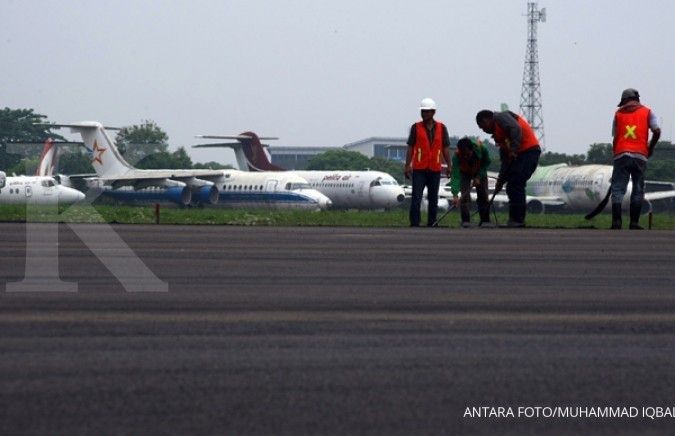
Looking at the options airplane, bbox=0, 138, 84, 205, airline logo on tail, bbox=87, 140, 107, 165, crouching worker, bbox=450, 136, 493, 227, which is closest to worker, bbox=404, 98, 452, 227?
crouching worker, bbox=450, 136, 493, 227

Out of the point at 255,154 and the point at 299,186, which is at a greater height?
the point at 255,154

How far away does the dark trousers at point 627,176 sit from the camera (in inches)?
615

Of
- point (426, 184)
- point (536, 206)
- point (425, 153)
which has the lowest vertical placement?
point (536, 206)

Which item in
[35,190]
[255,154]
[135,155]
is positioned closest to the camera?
[35,190]

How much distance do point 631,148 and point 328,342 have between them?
33.7ft

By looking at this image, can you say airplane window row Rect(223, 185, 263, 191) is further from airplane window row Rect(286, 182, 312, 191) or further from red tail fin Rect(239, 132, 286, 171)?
red tail fin Rect(239, 132, 286, 171)

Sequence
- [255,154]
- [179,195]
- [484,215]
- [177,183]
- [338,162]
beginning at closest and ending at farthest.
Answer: [484,215] < [179,195] < [177,183] < [255,154] < [338,162]

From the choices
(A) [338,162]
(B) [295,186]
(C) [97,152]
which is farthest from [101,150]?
(A) [338,162]

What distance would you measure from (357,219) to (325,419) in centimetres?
1516

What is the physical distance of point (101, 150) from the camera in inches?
2394

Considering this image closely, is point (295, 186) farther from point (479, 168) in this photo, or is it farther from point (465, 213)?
point (465, 213)

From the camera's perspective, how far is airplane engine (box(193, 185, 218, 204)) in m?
62.0

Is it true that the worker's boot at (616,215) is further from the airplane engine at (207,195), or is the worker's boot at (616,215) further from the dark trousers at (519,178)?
the airplane engine at (207,195)

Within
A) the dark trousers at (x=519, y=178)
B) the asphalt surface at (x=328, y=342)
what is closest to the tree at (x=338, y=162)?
the dark trousers at (x=519, y=178)
